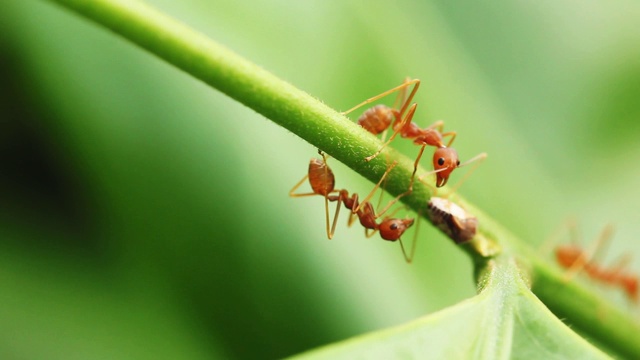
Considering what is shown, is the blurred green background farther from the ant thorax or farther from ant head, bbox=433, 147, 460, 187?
the ant thorax

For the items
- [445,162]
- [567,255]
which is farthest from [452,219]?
[567,255]

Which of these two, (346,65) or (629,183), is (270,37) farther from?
(629,183)

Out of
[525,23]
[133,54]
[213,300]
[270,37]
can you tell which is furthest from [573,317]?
[525,23]

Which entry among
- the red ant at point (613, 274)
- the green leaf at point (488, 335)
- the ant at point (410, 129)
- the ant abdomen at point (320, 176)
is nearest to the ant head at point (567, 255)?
the red ant at point (613, 274)

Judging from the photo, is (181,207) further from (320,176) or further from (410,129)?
(410,129)

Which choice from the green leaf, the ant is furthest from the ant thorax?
the green leaf

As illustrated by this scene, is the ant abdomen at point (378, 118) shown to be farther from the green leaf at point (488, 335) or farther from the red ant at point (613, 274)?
the red ant at point (613, 274)
